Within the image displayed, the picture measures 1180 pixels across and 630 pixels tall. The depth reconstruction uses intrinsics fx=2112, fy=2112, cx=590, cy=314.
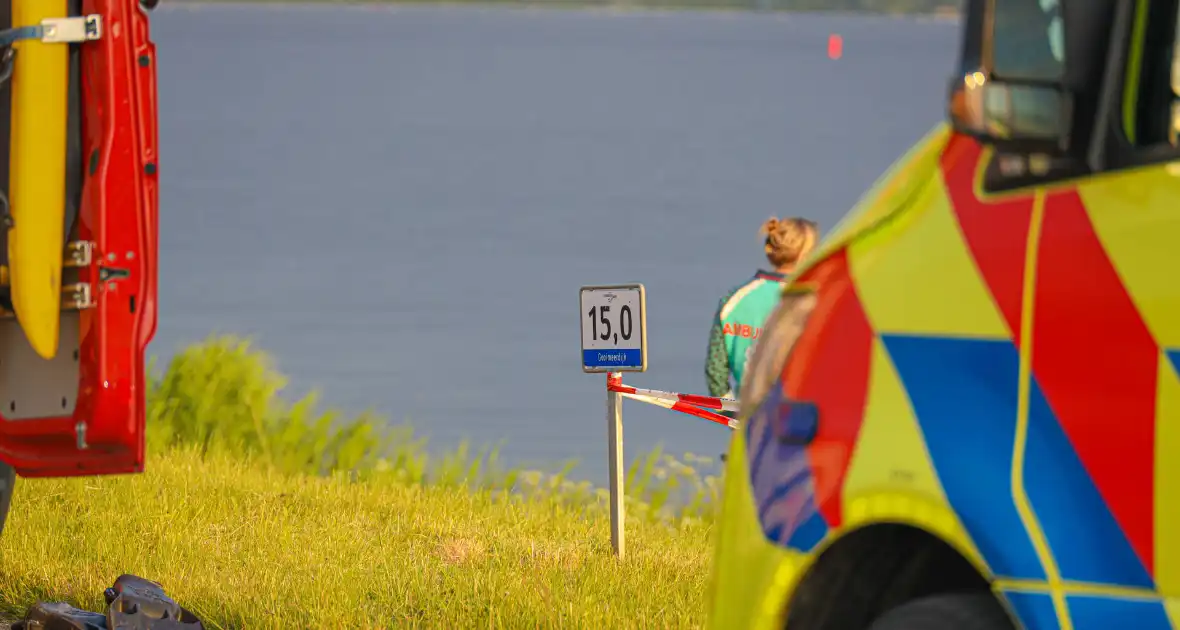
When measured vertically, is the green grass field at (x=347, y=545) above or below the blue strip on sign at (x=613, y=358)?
below

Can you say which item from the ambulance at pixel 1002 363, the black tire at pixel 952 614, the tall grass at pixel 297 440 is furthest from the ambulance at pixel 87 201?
the tall grass at pixel 297 440

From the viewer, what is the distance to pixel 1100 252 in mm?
3514

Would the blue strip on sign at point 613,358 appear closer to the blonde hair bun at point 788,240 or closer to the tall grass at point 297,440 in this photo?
the blonde hair bun at point 788,240

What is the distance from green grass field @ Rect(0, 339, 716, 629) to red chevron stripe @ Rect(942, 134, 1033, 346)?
3.08 m

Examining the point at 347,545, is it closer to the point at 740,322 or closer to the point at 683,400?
the point at 683,400

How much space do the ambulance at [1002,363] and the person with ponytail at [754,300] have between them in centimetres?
400

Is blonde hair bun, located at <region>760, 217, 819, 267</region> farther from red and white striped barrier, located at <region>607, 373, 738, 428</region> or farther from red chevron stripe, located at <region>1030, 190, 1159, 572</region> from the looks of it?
red chevron stripe, located at <region>1030, 190, 1159, 572</region>

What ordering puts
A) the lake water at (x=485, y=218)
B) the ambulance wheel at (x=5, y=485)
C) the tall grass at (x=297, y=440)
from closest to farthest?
the ambulance wheel at (x=5, y=485)
the tall grass at (x=297, y=440)
the lake water at (x=485, y=218)

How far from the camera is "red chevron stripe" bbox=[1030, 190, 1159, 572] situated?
3.44m

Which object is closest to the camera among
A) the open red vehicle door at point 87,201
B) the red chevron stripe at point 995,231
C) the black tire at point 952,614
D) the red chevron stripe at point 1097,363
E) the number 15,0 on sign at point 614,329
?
the red chevron stripe at point 1097,363

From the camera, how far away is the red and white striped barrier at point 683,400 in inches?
320

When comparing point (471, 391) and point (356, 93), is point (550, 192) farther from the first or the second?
point (356, 93)

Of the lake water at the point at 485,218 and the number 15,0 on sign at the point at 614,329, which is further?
the lake water at the point at 485,218

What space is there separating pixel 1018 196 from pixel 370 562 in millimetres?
4674
